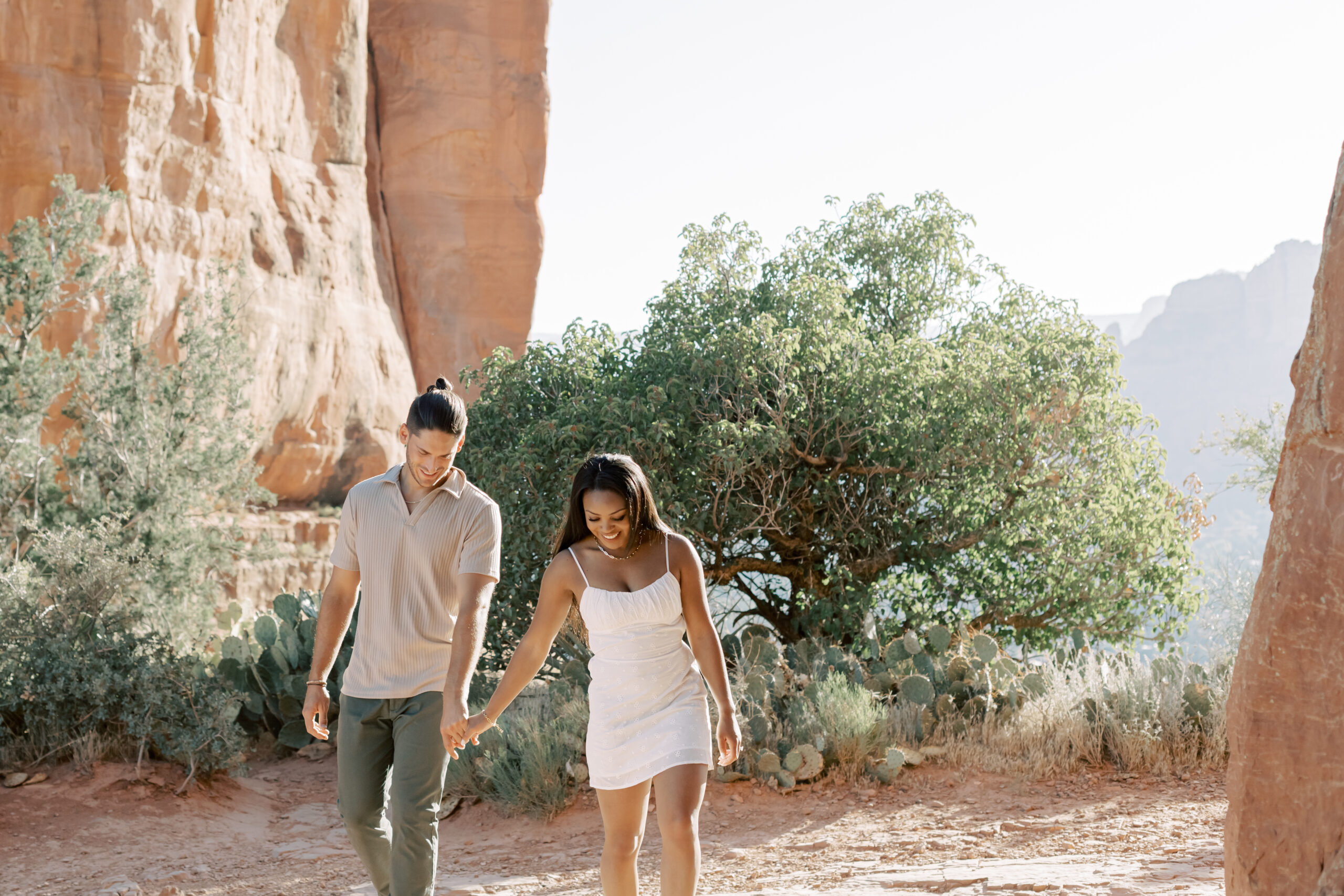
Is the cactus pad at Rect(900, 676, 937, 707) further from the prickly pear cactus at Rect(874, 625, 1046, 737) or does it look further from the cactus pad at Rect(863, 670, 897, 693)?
the cactus pad at Rect(863, 670, 897, 693)

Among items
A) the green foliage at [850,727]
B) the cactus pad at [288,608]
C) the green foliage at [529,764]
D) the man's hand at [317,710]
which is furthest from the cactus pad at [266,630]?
the man's hand at [317,710]

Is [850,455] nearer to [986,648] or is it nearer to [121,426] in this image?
[986,648]

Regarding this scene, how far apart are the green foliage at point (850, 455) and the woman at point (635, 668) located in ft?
16.2

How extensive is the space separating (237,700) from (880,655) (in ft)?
16.0

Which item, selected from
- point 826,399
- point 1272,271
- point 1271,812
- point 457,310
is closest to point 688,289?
point 826,399

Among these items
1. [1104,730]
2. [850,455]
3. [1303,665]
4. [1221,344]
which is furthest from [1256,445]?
[1221,344]

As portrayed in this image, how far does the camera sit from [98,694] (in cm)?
714

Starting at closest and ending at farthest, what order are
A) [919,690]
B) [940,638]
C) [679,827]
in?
[679,827]
[919,690]
[940,638]

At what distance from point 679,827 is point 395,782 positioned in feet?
3.40

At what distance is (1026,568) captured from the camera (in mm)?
9930

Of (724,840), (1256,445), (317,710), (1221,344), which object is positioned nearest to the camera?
(317,710)

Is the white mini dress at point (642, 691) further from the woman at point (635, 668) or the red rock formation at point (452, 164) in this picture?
the red rock formation at point (452, 164)

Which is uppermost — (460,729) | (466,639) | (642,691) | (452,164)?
(452,164)

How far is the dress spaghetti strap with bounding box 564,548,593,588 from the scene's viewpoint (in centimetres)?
352
